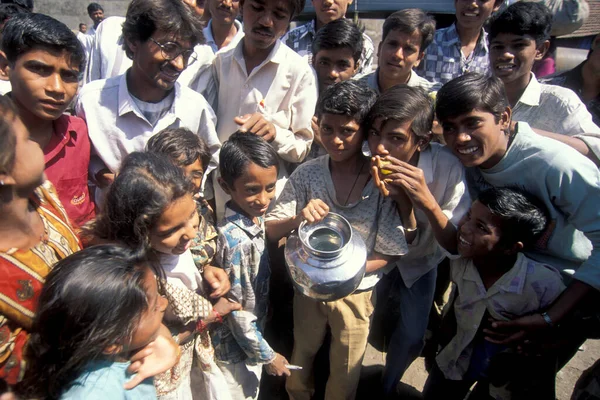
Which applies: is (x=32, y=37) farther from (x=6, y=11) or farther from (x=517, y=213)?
(x=6, y=11)

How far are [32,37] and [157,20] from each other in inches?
20.9

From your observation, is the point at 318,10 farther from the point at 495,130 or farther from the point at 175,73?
the point at 495,130

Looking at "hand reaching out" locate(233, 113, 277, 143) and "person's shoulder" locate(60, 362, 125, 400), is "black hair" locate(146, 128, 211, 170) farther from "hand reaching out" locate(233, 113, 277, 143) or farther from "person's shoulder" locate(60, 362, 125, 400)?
"person's shoulder" locate(60, 362, 125, 400)

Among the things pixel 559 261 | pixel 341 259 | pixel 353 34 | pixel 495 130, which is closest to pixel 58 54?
pixel 341 259

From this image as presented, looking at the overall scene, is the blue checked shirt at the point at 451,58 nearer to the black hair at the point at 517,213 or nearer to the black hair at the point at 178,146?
the black hair at the point at 517,213

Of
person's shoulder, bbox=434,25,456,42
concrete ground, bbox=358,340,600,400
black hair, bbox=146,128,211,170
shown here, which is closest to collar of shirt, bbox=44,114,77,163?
black hair, bbox=146,128,211,170

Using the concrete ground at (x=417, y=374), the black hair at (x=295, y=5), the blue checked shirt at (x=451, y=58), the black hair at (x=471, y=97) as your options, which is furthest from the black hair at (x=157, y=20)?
the concrete ground at (x=417, y=374)

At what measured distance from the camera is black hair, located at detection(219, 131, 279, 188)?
177 cm

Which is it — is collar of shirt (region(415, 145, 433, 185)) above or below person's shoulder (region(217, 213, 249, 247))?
above

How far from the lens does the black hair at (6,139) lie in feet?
3.58

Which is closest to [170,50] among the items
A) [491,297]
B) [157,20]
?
[157,20]

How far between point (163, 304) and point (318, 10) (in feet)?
8.42

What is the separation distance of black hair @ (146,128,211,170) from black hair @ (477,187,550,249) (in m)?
1.33

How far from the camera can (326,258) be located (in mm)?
1522
